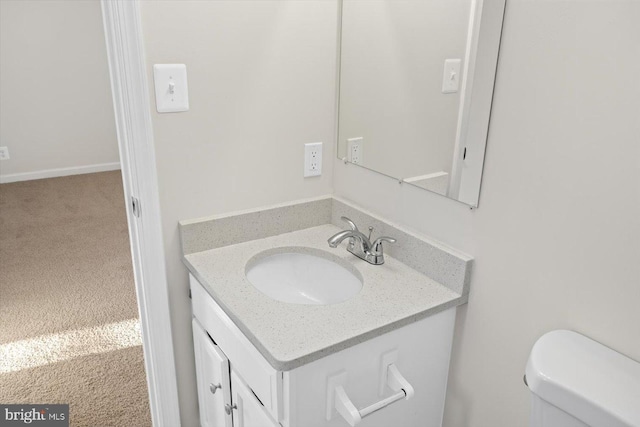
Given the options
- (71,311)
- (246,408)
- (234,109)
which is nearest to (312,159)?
(234,109)

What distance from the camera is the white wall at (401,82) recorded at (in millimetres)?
1243

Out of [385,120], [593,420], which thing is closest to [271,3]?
[385,120]

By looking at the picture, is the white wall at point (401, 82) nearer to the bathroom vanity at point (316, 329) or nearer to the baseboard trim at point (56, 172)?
the bathroom vanity at point (316, 329)

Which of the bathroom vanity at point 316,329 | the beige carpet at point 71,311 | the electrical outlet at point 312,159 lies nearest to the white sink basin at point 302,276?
the bathroom vanity at point 316,329

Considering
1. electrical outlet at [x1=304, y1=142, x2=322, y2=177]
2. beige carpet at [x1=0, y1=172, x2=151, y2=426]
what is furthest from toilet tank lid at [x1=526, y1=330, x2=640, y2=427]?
beige carpet at [x1=0, y1=172, x2=151, y2=426]

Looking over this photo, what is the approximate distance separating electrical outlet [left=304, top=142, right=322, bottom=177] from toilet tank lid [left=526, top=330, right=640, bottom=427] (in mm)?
910

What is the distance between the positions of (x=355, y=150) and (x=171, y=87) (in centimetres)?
60

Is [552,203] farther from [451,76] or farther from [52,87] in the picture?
[52,87]

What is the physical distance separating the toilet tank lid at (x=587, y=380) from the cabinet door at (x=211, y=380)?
0.82 m

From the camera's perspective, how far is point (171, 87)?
1.33 meters

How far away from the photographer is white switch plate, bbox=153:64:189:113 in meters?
1.31

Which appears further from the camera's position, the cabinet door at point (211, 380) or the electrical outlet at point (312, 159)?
the electrical outlet at point (312, 159)

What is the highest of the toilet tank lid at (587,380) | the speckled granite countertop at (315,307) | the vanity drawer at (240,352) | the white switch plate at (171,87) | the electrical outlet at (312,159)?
the white switch plate at (171,87)

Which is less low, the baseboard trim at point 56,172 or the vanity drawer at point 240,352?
the vanity drawer at point 240,352
